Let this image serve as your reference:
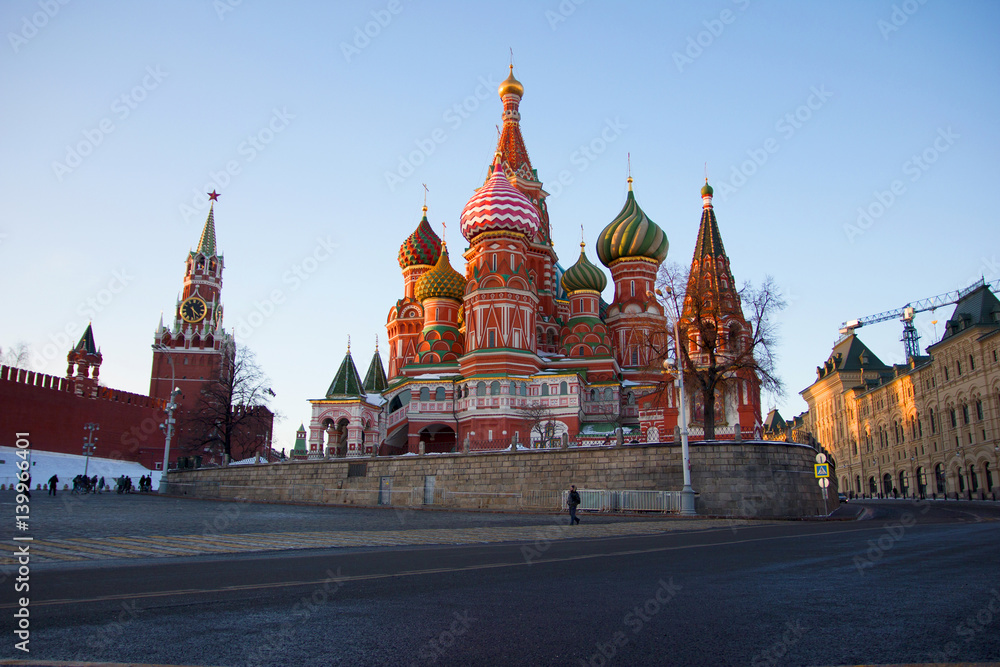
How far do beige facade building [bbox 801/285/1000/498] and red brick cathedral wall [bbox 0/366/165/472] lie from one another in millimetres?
59619

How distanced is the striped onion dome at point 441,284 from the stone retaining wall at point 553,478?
17.9m

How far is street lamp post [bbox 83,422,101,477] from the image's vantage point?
164 feet

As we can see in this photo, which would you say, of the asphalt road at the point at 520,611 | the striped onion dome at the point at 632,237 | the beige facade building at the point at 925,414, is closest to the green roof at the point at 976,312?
the beige facade building at the point at 925,414

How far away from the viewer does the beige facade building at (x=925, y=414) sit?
48.3 metres

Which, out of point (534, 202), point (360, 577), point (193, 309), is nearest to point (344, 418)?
point (534, 202)

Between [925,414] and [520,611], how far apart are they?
6148 centimetres

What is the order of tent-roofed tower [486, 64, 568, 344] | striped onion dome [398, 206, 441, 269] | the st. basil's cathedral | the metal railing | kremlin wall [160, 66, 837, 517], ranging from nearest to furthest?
the metal railing → kremlin wall [160, 66, 837, 517] → the st. basil's cathedral → tent-roofed tower [486, 64, 568, 344] → striped onion dome [398, 206, 441, 269]

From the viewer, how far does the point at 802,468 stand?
1040 inches

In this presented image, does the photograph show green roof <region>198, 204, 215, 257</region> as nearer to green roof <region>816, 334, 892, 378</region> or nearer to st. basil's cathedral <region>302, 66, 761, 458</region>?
st. basil's cathedral <region>302, 66, 761, 458</region>

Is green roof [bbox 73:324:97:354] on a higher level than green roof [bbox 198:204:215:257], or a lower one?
lower

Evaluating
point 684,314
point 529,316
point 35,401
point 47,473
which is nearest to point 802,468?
point 684,314

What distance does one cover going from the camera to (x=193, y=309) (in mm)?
77812

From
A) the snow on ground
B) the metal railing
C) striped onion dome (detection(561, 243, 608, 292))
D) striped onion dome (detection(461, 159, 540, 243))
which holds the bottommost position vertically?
the metal railing

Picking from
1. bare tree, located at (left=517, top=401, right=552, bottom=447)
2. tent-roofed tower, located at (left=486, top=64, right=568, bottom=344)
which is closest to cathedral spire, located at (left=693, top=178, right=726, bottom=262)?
tent-roofed tower, located at (left=486, top=64, right=568, bottom=344)
